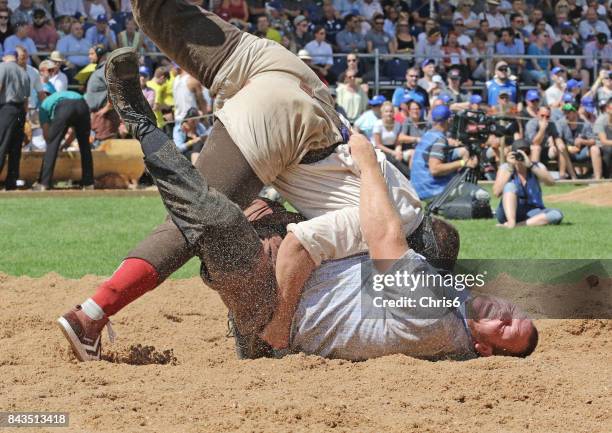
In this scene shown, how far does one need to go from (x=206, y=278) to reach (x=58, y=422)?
3.98 feet

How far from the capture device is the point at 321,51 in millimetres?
19891

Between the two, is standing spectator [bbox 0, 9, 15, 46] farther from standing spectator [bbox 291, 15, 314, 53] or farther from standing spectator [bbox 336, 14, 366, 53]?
standing spectator [bbox 336, 14, 366, 53]

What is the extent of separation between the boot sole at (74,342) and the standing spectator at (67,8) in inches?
597

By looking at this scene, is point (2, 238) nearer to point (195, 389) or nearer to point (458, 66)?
point (195, 389)

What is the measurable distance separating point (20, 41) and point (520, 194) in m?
9.02

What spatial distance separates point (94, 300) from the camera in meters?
5.05

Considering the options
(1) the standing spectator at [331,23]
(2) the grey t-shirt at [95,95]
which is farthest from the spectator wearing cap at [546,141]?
(2) the grey t-shirt at [95,95]

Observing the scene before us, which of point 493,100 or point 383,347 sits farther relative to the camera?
point 493,100

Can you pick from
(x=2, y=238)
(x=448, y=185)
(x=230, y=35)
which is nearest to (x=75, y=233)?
(x=2, y=238)

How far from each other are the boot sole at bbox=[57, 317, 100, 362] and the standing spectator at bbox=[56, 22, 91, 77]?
13731mm

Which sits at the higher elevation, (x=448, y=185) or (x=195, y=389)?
(x=195, y=389)

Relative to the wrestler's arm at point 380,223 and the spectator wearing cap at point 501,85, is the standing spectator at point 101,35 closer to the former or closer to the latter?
the spectator wearing cap at point 501,85

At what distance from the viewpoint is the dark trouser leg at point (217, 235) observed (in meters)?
4.80

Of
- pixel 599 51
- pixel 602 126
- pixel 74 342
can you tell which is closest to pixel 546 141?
pixel 602 126
